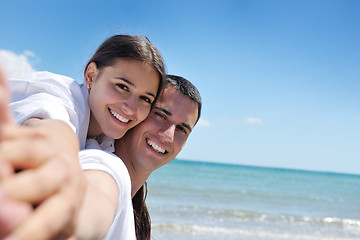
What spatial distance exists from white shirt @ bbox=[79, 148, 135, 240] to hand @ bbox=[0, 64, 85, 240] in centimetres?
71

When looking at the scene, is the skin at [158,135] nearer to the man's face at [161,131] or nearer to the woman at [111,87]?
the man's face at [161,131]

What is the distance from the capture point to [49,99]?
1741 mm

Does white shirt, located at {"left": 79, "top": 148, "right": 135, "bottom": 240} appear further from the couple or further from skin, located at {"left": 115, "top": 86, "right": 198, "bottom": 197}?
skin, located at {"left": 115, "top": 86, "right": 198, "bottom": 197}

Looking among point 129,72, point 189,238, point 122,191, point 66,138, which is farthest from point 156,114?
point 189,238

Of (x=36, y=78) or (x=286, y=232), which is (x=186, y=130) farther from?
(x=286, y=232)

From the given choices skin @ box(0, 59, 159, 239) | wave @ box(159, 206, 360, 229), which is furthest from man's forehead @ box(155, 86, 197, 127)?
wave @ box(159, 206, 360, 229)

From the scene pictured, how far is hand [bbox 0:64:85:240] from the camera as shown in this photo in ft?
1.76

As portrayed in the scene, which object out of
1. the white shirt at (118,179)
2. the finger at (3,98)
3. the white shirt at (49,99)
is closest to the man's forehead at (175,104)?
the white shirt at (49,99)

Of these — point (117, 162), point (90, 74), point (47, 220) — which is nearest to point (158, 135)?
point (90, 74)

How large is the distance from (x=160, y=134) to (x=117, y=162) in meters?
1.55

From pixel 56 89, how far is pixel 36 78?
158 mm

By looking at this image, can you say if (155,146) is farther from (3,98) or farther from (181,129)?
(3,98)

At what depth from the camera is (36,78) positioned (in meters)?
2.02

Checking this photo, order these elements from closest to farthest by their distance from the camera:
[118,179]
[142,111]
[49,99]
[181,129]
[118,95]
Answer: [118,179] < [49,99] < [118,95] < [142,111] < [181,129]
